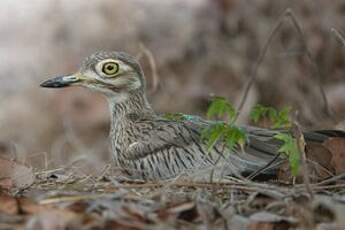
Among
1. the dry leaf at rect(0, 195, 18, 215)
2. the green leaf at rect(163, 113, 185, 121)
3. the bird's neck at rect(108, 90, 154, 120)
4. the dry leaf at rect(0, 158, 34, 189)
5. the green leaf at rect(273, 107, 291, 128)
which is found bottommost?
the dry leaf at rect(0, 195, 18, 215)

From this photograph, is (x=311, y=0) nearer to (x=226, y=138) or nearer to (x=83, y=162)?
(x=83, y=162)

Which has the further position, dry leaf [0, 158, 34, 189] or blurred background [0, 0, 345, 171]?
blurred background [0, 0, 345, 171]

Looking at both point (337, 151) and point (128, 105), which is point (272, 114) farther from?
point (128, 105)

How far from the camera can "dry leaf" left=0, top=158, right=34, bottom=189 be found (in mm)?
3969

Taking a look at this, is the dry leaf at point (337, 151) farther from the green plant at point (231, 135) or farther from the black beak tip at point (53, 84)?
the black beak tip at point (53, 84)

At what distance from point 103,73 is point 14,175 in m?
1.07

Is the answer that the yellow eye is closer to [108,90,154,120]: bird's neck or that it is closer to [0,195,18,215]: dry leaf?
[108,90,154,120]: bird's neck

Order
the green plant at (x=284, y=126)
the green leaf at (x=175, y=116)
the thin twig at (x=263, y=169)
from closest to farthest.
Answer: the green plant at (x=284, y=126)
the thin twig at (x=263, y=169)
the green leaf at (x=175, y=116)

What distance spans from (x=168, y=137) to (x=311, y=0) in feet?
16.3

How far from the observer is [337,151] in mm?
4281

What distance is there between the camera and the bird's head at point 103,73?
4.91m

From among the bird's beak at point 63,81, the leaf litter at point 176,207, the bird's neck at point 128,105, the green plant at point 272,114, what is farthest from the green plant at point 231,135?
the bird's beak at point 63,81

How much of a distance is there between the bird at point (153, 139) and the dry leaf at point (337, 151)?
0.18 meters

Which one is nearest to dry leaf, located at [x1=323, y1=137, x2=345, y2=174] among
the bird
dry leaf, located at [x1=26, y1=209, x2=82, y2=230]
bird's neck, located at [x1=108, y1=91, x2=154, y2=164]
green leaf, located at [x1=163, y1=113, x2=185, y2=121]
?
the bird
